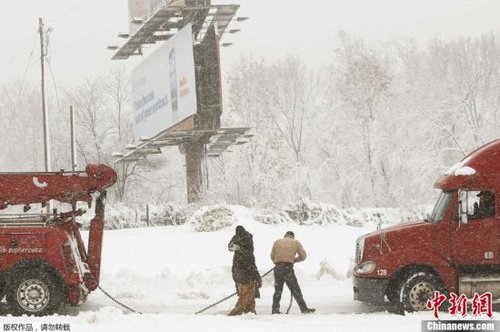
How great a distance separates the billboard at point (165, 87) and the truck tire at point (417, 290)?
27.2 m

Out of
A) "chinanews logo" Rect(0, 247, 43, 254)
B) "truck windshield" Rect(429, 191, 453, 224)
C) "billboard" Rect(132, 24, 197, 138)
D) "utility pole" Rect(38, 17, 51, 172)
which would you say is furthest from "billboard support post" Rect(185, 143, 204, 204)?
"truck windshield" Rect(429, 191, 453, 224)

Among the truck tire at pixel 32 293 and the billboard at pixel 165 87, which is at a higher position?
the billboard at pixel 165 87

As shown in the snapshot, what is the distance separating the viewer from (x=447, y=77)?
63.0 meters

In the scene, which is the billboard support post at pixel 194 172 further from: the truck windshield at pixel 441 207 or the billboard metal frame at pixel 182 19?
the truck windshield at pixel 441 207

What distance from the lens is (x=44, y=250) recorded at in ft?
50.1

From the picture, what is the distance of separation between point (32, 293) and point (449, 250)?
303 inches

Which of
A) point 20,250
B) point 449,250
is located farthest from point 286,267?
point 20,250

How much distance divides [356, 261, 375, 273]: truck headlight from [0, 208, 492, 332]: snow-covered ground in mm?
817

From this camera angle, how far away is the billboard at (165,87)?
42344 mm

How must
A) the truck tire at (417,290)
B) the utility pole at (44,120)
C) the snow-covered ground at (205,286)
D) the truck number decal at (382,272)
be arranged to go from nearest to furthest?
the snow-covered ground at (205,286), the truck tire at (417,290), the truck number decal at (382,272), the utility pole at (44,120)

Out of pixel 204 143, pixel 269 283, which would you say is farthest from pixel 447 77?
pixel 269 283

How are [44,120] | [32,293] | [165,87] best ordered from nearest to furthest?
[32,293] < [44,120] < [165,87]

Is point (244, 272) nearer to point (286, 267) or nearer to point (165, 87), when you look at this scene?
point (286, 267)

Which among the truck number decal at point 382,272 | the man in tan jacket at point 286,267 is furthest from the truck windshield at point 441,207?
the man in tan jacket at point 286,267
